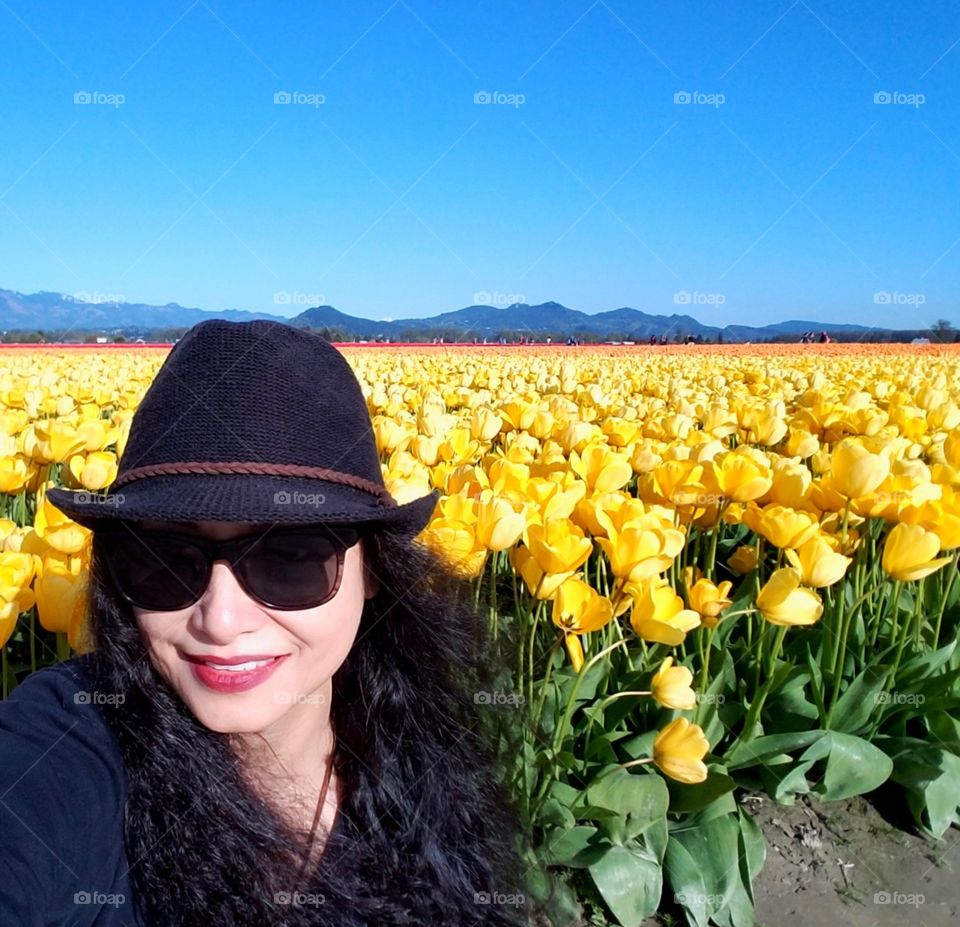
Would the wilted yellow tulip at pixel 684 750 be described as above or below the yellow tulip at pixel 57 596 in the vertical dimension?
below

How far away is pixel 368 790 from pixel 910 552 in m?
1.64

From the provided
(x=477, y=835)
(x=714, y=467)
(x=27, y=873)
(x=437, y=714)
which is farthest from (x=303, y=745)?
(x=714, y=467)

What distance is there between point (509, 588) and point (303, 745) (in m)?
2.01

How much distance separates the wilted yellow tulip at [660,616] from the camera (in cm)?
214

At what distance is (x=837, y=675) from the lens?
2873 mm

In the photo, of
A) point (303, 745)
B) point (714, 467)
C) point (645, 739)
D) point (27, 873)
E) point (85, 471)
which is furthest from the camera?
point (85, 471)

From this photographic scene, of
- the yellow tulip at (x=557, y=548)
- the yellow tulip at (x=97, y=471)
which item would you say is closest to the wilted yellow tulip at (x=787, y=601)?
the yellow tulip at (x=557, y=548)

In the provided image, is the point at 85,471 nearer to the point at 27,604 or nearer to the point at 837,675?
the point at 27,604

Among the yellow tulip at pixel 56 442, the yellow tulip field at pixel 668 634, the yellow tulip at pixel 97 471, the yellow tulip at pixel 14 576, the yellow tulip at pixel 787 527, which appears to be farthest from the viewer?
the yellow tulip at pixel 56 442

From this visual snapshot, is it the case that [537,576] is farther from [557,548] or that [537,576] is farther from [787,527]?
[787,527]

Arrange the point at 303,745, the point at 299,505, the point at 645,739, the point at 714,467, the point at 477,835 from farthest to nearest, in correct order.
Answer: the point at 714,467, the point at 645,739, the point at 477,835, the point at 303,745, the point at 299,505

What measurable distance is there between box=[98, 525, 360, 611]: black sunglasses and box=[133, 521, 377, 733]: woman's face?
0.01 m

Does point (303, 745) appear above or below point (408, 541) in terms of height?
below

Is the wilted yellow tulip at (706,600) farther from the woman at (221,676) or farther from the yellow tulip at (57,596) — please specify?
the yellow tulip at (57,596)
